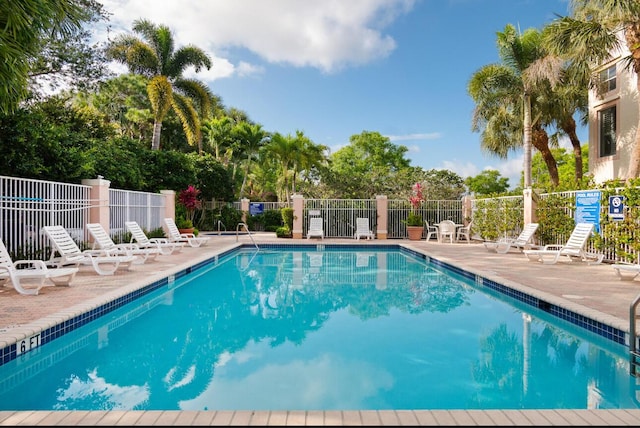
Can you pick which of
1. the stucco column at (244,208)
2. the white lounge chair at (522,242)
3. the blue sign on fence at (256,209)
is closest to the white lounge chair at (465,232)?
the white lounge chair at (522,242)

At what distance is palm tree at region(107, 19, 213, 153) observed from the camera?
1789 centimetres

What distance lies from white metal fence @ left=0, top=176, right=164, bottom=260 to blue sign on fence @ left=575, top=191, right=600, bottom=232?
1187 centimetres

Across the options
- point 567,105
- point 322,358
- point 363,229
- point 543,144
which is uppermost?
point 567,105

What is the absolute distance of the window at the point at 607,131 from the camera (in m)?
16.3

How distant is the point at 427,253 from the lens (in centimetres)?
1225

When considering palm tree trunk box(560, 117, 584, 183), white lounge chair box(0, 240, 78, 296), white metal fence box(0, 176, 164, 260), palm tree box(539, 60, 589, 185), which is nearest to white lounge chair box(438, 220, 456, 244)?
palm tree box(539, 60, 589, 185)

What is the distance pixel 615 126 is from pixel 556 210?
7.39 m

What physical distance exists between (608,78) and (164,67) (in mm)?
18299

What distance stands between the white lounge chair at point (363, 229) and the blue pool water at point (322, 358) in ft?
35.3

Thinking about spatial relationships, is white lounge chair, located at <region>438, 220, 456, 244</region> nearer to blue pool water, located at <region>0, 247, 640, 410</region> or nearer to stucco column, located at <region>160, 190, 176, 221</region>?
blue pool water, located at <region>0, 247, 640, 410</region>

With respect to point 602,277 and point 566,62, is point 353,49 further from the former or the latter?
point 602,277

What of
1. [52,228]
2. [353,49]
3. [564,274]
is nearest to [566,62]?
[353,49]

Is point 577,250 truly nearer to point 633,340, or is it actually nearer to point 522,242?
point 522,242

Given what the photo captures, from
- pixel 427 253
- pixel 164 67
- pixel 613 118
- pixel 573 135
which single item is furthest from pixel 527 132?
pixel 164 67
